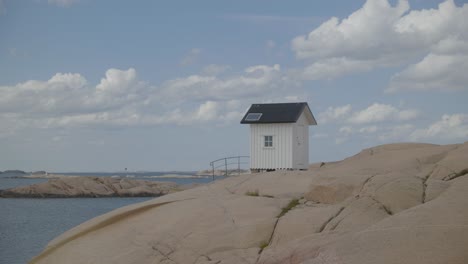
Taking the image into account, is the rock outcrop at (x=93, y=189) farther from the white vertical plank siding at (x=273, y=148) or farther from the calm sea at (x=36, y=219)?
the white vertical plank siding at (x=273, y=148)

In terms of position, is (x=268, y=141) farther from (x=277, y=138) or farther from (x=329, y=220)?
(x=329, y=220)

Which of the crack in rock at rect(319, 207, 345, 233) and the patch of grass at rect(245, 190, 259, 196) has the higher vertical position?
the patch of grass at rect(245, 190, 259, 196)

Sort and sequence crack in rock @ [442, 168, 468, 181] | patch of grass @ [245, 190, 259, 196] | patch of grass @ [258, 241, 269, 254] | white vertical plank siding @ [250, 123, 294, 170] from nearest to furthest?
patch of grass @ [258, 241, 269, 254] → crack in rock @ [442, 168, 468, 181] → patch of grass @ [245, 190, 259, 196] → white vertical plank siding @ [250, 123, 294, 170]

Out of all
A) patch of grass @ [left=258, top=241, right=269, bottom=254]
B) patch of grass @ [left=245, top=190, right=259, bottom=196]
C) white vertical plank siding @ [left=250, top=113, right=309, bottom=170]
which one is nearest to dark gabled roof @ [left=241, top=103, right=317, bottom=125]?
white vertical plank siding @ [left=250, top=113, right=309, bottom=170]

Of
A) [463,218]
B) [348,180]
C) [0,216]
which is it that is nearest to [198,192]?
[348,180]

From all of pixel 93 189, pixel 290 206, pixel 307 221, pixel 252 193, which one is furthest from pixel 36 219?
pixel 307 221

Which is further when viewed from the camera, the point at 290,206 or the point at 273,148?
the point at 273,148

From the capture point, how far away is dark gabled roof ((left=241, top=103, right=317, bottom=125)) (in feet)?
104

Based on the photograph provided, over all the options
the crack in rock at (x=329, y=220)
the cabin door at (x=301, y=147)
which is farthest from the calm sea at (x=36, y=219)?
the crack in rock at (x=329, y=220)

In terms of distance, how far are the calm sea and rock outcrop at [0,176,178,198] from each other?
108 centimetres

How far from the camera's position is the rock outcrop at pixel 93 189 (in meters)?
81.9

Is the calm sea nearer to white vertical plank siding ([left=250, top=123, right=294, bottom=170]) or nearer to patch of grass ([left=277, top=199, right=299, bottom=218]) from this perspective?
white vertical plank siding ([left=250, top=123, right=294, bottom=170])

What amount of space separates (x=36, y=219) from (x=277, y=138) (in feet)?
113

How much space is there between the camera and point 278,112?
32.5 metres
